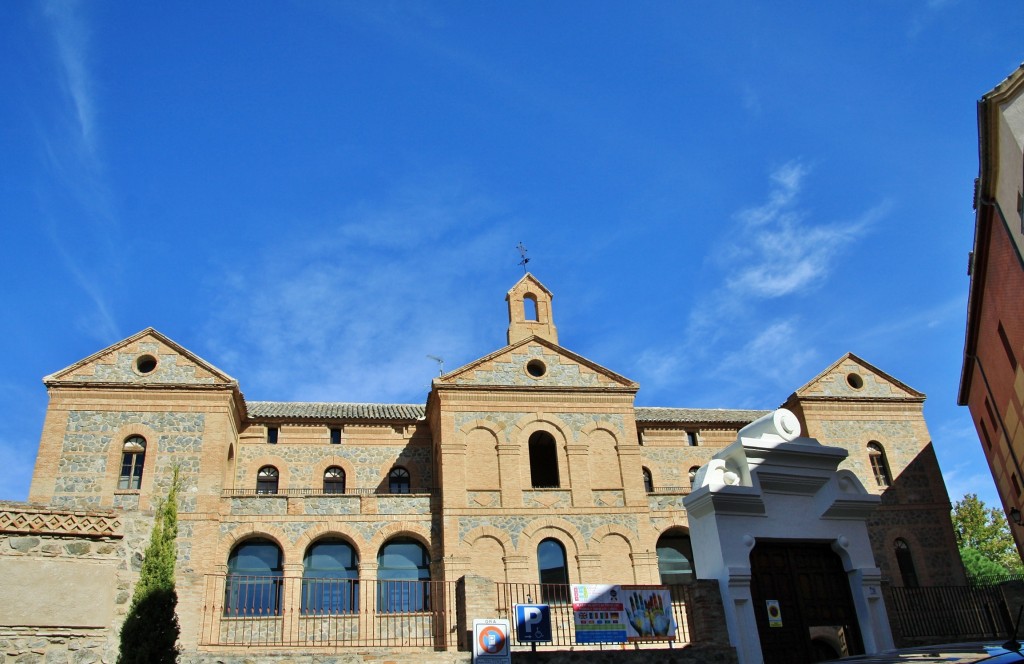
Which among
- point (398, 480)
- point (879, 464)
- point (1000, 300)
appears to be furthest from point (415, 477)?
point (1000, 300)

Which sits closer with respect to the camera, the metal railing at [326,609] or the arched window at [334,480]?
the metal railing at [326,609]

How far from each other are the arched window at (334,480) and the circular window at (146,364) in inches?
284

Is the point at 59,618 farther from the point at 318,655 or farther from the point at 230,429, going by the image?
the point at 230,429

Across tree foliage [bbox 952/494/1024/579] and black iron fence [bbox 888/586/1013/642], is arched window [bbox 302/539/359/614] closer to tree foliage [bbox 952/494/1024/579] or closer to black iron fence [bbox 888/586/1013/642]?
black iron fence [bbox 888/586/1013/642]

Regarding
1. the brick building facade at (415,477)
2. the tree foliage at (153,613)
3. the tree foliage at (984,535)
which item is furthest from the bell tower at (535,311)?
the tree foliage at (984,535)

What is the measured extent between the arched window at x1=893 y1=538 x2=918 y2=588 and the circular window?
27165mm

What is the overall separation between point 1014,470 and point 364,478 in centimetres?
2204

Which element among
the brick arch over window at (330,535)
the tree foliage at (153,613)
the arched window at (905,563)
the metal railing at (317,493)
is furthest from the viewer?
the arched window at (905,563)

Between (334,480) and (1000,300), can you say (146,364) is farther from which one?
(1000,300)

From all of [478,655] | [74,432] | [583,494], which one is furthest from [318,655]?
[74,432]

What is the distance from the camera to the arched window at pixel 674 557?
91.1ft

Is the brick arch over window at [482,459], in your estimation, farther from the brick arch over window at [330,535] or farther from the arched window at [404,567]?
the brick arch over window at [330,535]

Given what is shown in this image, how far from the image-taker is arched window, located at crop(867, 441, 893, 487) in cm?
3029

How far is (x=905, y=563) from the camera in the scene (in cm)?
2886
